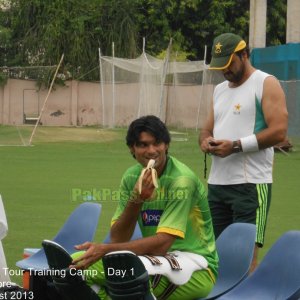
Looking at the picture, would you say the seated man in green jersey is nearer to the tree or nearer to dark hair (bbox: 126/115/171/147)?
dark hair (bbox: 126/115/171/147)

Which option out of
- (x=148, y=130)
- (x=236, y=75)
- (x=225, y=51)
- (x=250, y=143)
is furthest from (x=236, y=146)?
(x=148, y=130)

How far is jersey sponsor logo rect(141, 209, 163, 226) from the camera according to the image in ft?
18.0

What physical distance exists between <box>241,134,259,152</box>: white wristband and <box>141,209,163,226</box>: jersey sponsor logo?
3.88 feet

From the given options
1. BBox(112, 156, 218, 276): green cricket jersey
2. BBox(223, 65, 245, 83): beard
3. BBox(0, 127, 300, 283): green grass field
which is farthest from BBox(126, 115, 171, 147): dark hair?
BBox(0, 127, 300, 283): green grass field

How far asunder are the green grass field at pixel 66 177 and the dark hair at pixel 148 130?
2.46 meters

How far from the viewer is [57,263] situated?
5.22 meters

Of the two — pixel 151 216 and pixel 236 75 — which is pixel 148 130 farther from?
pixel 236 75

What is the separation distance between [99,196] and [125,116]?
68.8 feet

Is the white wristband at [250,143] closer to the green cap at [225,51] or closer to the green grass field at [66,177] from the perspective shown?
the green cap at [225,51]

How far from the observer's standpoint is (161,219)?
538 cm

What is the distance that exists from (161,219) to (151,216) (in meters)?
0.14

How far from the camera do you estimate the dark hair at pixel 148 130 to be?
5.50m

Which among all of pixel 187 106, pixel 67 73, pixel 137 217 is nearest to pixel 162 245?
pixel 137 217

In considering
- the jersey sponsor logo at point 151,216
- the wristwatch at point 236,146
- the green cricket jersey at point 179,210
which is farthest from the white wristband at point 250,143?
the jersey sponsor logo at point 151,216
